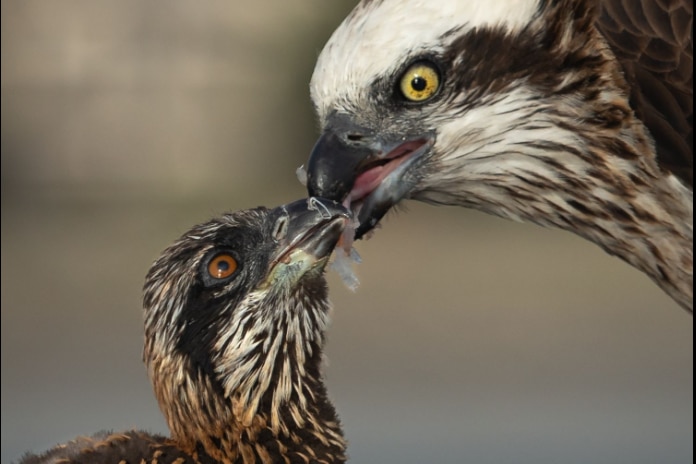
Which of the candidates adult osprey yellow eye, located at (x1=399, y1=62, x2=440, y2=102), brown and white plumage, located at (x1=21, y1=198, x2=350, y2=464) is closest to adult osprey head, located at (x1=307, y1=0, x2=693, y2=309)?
adult osprey yellow eye, located at (x1=399, y1=62, x2=440, y2=102)

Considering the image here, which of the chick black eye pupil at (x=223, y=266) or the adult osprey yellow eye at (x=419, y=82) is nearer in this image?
the adult osprey yellow eye at (x=419, y=82)

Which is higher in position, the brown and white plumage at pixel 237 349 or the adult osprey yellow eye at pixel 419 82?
the adult osprey yellow eye at pixel 419 82

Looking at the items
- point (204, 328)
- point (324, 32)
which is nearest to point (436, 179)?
point (204, 328)

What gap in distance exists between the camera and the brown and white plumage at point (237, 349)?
144 inches

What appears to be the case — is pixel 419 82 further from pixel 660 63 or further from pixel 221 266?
pixel 221 266

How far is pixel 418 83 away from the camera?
341 cm

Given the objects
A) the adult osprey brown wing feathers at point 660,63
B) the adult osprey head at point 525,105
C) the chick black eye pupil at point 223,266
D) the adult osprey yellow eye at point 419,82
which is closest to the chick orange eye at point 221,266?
the chick black eye pupil at point 223,266

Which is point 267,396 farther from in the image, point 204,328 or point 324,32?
point 324,32

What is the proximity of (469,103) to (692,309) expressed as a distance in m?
0.86

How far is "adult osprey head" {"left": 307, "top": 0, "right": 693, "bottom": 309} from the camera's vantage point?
3348mm

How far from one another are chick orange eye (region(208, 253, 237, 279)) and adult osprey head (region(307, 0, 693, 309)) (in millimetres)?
496

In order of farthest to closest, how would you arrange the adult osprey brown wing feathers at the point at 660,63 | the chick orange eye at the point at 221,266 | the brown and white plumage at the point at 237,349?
the chick orange eye at the point at 221,266
the brown and white plumage at the point at 237,349
the adult osprey brown wing feathers at the point at 660,63

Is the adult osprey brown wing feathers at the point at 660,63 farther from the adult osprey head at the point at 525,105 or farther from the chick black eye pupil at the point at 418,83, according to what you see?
the chick black eye pupil at the point at 418,83

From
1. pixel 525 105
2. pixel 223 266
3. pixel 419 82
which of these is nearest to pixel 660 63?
pixel 525 105
